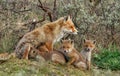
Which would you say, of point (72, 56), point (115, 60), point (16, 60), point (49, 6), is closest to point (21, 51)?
point (16, 60)

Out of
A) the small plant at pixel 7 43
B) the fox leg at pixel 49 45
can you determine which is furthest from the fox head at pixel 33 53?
the small plant at pixel 7 43

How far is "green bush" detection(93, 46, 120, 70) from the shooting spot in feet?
39.7

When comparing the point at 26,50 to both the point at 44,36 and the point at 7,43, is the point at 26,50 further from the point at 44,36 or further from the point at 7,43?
the point at 7,43

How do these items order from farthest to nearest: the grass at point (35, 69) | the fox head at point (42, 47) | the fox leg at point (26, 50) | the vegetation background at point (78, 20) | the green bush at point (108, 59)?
the vegetation background at point (78, 20) → the green bush at point (108, 59) → the fox head at point (42, 47) → the fox leg at point (26, 50) → the grass at point (35, 69)

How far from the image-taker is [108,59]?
1273 cm

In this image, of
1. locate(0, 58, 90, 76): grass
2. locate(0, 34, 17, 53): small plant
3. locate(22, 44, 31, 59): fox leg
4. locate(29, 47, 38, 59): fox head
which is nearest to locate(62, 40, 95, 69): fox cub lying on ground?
locate(0, 58, 90, 76): grass

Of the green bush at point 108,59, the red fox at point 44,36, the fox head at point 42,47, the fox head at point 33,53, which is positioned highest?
the red fox at point 44,36

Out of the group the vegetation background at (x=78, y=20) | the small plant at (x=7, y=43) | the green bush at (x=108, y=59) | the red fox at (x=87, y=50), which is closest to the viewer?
the red fox at (x=87, y=50)

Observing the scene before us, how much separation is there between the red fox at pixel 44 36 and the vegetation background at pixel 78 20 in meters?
1.51

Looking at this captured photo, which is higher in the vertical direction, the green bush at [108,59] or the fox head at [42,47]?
the fox head at [42,47]

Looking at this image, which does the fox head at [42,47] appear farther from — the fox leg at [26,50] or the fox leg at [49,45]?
the fox leg at [26,50]

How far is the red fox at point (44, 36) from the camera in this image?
10.9 m

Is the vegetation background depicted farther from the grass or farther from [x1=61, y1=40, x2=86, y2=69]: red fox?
the grass

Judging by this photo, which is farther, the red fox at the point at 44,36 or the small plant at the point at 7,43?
the small plant at the point at 7,43
